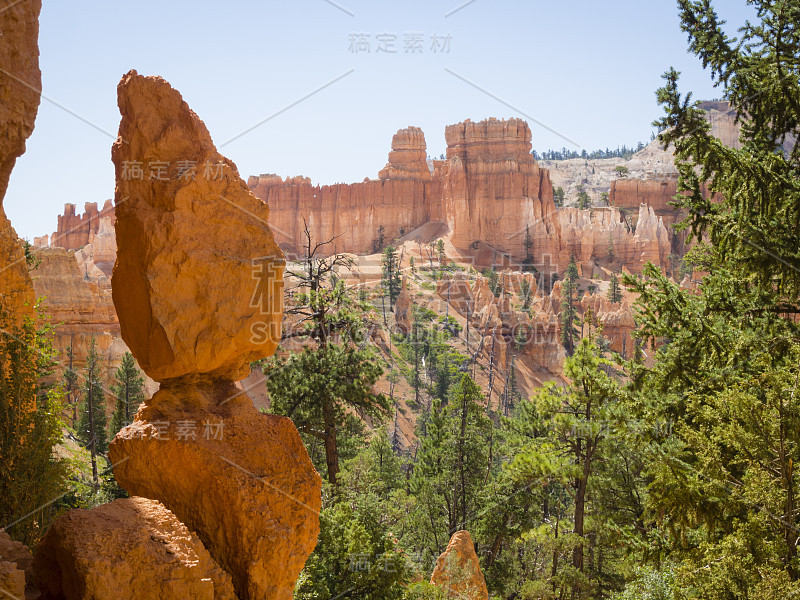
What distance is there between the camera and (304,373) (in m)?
14.8

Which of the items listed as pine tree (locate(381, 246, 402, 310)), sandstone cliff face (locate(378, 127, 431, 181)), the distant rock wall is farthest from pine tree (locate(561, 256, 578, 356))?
sandstone cliff face (locate(378, 127, 431, 181))

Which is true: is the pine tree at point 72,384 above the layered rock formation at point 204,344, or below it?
below

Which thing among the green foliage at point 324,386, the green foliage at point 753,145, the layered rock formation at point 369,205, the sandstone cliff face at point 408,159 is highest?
the sandstone cliff face at point 408,159

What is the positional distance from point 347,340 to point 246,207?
26.6 ft

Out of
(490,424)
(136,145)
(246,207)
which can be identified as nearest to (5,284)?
(136,145)

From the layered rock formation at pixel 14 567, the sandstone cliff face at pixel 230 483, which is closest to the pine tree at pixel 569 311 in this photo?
the sandstone cliff face at pixel 230 483

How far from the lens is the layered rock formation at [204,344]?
6.97 m

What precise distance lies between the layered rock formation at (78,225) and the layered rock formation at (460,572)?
11208 centimetres

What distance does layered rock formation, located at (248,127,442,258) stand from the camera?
10914cm

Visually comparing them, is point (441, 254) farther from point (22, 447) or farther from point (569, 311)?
point (22, 447)

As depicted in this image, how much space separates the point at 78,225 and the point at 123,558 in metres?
134

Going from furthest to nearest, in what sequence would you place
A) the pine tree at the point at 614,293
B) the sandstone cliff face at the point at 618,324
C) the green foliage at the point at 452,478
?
the pine tree at the point at 614,293 < the sandstone cliff face at the point at 618,324 < the green foliage at the point at 452,478

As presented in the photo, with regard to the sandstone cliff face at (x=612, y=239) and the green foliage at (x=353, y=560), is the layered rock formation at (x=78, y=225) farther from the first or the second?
the green foliage at (x=353, y=560)

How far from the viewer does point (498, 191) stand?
102812mm
